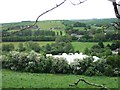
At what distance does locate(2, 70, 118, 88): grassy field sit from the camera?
15.7 metres

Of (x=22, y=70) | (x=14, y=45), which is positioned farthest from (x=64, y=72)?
(x=14, y=45)

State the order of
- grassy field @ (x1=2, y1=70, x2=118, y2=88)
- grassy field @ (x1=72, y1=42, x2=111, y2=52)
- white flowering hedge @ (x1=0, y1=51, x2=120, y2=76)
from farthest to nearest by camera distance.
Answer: grassy field @ (x1=72, y1=42, x2=111, y2=52) < white flowering hedge @ (x1=0, y1=51, x2=120, y2=76) < grassy field @ (x1=2, y1=70, x2=118, y2=88)

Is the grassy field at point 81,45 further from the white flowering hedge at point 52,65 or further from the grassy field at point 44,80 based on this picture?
the grassy field at point 44,80

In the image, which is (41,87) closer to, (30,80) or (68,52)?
(30,80)

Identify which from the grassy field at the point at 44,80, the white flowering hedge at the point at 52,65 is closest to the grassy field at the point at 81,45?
the white flowering hedge at the point at 52,65

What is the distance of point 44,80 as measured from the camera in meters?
17.4

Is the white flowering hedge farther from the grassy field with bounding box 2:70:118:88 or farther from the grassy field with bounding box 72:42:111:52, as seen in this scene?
the grassy field with bounding box 72:42:111:52

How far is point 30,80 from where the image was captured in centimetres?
1725

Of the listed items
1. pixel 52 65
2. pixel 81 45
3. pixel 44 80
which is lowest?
pixel 44 80

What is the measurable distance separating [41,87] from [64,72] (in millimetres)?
4050

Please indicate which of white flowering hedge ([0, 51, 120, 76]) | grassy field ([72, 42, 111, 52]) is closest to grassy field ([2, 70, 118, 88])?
white flowering hedge ([0, 51, 120, 76])

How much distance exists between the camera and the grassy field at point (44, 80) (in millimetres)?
15711

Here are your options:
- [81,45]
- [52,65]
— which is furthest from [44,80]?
[81,45]

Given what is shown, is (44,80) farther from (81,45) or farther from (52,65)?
(81,45)
